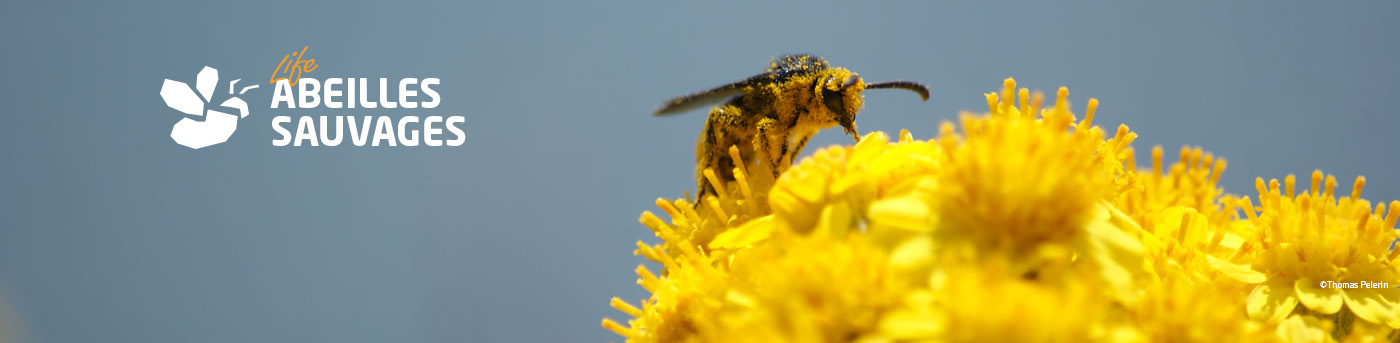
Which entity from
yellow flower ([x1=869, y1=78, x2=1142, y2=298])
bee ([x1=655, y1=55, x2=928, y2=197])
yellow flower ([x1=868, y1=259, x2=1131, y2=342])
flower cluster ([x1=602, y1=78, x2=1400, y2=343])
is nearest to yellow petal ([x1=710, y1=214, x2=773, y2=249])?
flower cluster ([x1=602, y1=78, x2=1400, y2=343])

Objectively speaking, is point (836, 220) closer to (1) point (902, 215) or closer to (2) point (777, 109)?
(1) point (902, 215)

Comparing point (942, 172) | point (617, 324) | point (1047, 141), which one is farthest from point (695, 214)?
point (1047, 141)

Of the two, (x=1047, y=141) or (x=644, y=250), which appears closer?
(x=1047, y=141)

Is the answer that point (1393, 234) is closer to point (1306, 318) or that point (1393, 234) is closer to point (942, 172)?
point (1306, 318)

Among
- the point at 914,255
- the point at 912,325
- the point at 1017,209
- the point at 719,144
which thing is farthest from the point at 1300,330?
the point at 719,144

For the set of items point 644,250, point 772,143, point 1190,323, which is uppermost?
point 772,143

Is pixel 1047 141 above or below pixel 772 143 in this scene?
below

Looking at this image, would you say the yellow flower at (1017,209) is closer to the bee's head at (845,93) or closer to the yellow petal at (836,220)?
the yellow petal at (836,220)
